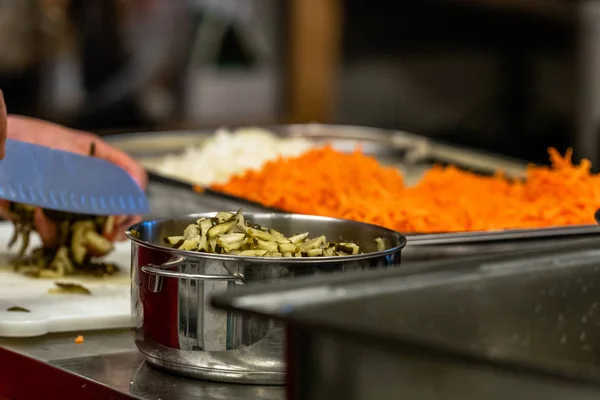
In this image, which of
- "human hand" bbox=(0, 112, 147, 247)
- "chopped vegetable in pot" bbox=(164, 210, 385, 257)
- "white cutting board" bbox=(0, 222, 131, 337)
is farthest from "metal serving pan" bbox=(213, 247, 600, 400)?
"human hand" bbox=(0, 112, 147, 247)

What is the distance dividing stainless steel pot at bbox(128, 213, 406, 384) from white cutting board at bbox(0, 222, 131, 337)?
242 millimetres

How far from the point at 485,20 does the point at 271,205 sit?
3.94 meters

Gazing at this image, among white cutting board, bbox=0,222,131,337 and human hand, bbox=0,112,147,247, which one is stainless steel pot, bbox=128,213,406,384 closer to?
white cutting board, bbox=0,222,131,337

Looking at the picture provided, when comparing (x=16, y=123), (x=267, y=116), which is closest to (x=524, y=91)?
(x=267, y=116)

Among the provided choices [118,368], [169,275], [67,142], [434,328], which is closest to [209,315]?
[169,275]

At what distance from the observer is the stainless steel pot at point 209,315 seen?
139cm

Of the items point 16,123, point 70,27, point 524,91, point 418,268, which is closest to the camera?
point 418,268

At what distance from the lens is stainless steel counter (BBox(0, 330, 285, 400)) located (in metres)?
1.41

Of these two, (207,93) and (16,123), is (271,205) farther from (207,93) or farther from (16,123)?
(207,93)

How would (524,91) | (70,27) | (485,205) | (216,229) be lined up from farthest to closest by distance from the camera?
1. (524,91)
2. (70,27)
3. (485,205)
4. (216,229)

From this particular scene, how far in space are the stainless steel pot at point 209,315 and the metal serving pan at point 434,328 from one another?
0.25 meters

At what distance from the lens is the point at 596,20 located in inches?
184

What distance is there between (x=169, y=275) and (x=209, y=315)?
75mm

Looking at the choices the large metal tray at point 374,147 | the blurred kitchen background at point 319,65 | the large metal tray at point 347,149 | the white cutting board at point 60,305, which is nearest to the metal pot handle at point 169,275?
the white cutting board at point 60,305
